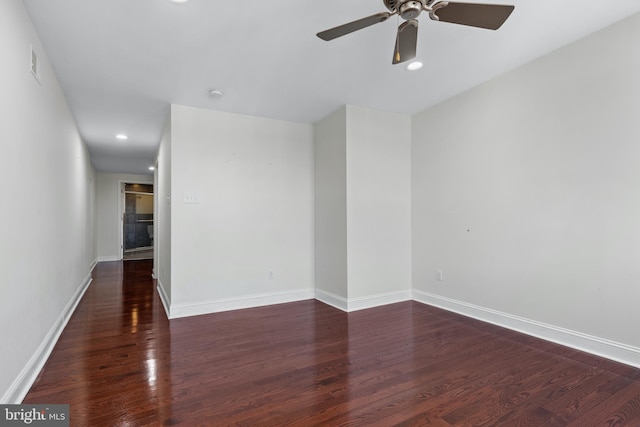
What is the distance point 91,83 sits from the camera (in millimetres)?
3066

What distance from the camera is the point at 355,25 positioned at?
5.61 ft

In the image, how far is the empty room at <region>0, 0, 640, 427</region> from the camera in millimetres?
1874

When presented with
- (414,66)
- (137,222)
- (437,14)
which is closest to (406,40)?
(437,14)

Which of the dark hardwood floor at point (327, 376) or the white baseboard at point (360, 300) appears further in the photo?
the white baseboard at point (360, 300)

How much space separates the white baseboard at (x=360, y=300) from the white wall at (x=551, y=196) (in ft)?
1.52

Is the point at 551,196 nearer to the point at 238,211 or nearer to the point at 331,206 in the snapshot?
the point at 331,206

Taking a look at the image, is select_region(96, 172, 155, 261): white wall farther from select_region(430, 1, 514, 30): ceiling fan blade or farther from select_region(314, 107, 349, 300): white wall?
select_region(430, 1, 514, 30): ceiling fan blade

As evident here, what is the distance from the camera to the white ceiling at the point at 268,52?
2084 mm

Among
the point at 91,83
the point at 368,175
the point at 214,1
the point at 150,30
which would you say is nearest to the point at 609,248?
the point at 368,175

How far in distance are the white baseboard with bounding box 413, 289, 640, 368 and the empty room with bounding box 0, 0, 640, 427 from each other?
0.06ft

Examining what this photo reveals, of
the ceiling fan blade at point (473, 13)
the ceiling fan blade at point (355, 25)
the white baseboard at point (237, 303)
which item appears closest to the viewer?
the ceiling fan blade at point (473, 13)

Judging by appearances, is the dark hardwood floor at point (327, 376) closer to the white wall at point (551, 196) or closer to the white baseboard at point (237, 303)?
the white baseboard at point (237, 303)

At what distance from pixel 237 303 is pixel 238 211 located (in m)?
1.14

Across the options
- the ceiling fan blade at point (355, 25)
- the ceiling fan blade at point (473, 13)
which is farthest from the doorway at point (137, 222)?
the ceiling fan blade at point (473, 13)
